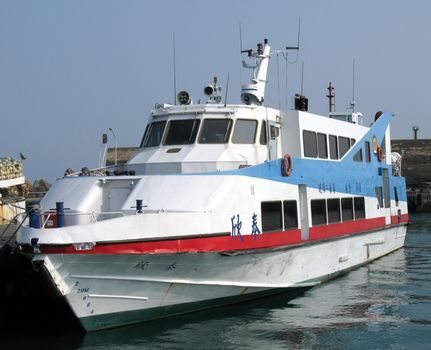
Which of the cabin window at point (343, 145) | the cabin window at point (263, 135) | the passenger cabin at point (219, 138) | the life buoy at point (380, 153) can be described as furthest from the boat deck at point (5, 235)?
the life buoy at point (380, 153)

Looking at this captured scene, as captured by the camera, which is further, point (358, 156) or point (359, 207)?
point (358, 156)

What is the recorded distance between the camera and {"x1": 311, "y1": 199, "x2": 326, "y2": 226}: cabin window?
1313 centimetres

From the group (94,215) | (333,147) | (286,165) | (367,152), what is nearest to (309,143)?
(333,147)

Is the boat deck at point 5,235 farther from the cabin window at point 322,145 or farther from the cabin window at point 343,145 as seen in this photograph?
the cabin window at point 343,145

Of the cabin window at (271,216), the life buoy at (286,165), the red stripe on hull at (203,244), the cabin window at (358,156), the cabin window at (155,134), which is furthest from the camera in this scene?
the cabin window at (358,156)

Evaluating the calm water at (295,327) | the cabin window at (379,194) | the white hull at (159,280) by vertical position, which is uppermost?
the cabin window at (379,194)

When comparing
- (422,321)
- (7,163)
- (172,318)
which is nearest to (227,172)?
(172,318)

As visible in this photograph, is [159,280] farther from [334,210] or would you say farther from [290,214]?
[334,210]

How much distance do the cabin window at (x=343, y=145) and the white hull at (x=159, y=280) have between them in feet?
11.6

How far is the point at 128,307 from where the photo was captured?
9.86 m

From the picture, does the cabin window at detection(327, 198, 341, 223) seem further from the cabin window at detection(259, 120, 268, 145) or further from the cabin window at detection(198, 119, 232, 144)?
the cabin window at detection(198, 119, 232, 144)

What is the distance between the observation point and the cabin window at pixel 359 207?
50.4 feet

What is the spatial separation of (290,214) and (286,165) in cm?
99

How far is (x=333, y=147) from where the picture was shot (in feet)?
47.8
